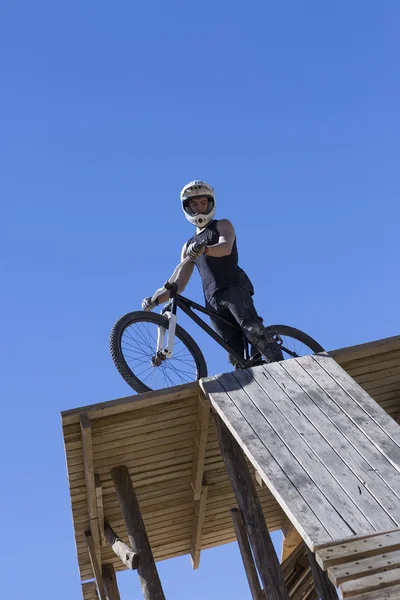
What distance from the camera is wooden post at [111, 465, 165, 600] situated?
842 centimetres

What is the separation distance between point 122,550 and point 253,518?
1584 millimetres

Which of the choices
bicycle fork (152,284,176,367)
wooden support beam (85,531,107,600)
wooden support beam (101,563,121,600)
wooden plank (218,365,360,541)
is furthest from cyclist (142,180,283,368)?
wooden support beam (101,563,121,600)

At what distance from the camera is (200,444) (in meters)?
9.15

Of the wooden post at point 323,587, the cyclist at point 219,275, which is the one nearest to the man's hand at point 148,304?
the cyclist at point 219,275

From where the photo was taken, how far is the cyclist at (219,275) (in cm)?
878

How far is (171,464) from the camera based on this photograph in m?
9.52

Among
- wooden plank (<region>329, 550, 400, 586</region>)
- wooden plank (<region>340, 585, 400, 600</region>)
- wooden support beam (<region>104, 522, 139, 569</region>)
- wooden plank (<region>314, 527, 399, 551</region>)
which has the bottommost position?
wooden plank (<region>340, 585, 400, 600</region>)

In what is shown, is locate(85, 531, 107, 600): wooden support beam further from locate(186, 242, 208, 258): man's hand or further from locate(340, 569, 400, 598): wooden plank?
locate(340, 569, 400, 598): wooden plank

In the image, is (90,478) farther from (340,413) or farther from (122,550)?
(340,413)

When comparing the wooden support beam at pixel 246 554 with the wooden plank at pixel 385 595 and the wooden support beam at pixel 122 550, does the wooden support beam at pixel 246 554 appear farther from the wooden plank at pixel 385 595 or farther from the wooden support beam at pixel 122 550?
the wooden plank at pixel 385 595

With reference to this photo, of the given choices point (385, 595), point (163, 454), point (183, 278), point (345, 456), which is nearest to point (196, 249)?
point (183, 278)

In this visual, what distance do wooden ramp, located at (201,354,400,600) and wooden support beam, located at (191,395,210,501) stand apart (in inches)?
22.3

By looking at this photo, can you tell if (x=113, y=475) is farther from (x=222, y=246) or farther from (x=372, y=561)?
(x=372, y=561)

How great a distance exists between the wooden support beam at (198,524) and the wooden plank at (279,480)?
2588 millimetres
